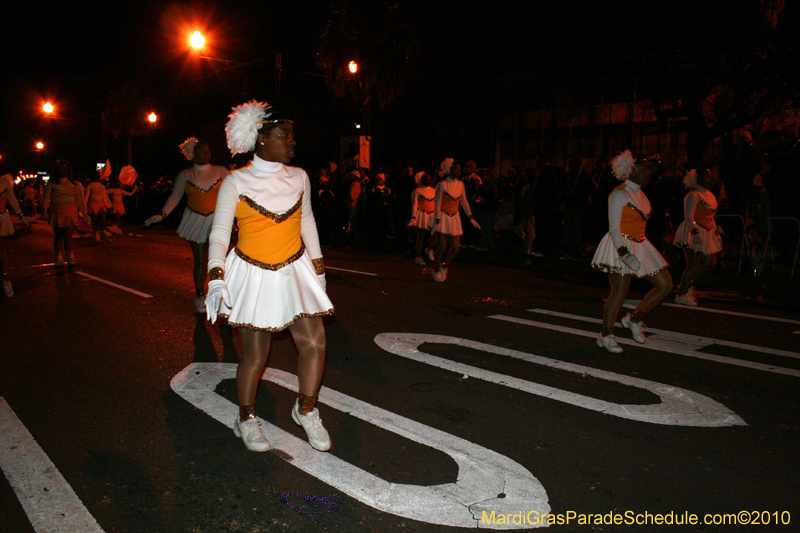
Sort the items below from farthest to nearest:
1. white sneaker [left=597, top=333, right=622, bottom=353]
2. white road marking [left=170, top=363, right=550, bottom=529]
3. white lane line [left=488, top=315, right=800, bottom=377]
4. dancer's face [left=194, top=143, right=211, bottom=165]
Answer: dancer's face [left=194, top=143, right=211, bottom=165] < white sneaker [left=597, top=333, right=622, bottom=353] < white lane line [left=488, top=315, right=800, bottom=377] < white road marking [left=170, top=363, right=550, bottom=529]

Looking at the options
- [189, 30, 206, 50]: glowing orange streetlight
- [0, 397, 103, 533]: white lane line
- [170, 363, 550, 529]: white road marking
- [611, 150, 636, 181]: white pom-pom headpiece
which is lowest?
[0, 397, 103, 533]: white lane line

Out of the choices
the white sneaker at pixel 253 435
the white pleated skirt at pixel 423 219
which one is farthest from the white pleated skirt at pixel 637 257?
the white pleated skirt at pixel 423 219

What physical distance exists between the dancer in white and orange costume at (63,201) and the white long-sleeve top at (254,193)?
9670mm

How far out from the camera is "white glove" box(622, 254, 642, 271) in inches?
237

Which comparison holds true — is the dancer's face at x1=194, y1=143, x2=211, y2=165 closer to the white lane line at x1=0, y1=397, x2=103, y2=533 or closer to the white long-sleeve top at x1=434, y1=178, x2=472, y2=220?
the white long-sleeve top at x1=434, y1=178, x2=472, y2=220

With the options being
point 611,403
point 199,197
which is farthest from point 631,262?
point 199,197

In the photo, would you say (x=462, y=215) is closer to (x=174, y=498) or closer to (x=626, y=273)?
(x=626, y=273)

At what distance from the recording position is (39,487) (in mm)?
3484

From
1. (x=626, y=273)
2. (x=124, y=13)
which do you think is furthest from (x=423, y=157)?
(x=626, y=273)

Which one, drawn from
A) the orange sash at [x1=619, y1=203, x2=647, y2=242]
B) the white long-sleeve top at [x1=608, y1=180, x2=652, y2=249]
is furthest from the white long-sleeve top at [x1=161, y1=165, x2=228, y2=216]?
the orange sash at [x1=619, y1=203, x2=647, y2=242]

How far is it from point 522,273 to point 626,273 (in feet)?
19.5

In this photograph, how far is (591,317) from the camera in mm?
8055

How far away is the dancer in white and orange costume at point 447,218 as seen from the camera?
1091cm

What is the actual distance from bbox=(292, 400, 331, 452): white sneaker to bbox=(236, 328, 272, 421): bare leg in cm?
35
